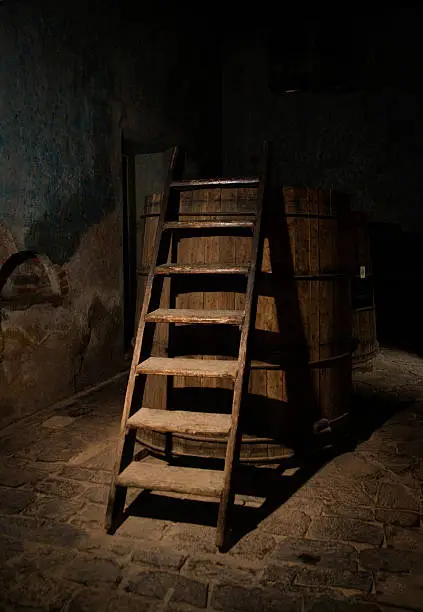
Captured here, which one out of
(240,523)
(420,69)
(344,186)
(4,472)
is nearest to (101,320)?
(4,472)

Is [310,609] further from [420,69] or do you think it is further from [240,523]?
[420,69]

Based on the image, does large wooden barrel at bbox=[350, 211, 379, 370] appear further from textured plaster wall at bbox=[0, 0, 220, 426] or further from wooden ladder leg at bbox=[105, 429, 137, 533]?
wooden ladder leg at bbox=[105, 429, 137, 533]

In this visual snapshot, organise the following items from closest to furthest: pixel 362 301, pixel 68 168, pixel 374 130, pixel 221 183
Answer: pixel 221 183, pixel 68 168, pixel 362 301, pixel 374 130

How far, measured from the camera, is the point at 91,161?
19.2ft

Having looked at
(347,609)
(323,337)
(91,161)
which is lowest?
(347,609)

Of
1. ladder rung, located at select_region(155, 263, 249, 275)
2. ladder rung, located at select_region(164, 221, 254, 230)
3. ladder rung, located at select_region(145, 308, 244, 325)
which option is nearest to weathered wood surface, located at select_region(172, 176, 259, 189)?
ladder rung, located at select_region(164, 221, 254, 230)

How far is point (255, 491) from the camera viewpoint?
343cm

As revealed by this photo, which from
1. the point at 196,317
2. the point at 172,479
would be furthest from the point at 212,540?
the point at 196,317

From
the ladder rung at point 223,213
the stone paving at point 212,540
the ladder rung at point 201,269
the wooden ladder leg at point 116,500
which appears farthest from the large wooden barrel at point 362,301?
the wooden ladder leg at point 116,500

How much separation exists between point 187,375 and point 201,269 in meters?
0.71

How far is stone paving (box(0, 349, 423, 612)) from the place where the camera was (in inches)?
93.3

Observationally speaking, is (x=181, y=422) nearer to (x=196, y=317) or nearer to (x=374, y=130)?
(x=196, y=317)

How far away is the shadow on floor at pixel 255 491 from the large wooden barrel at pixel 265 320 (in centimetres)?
13

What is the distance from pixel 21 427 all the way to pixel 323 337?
279cm
